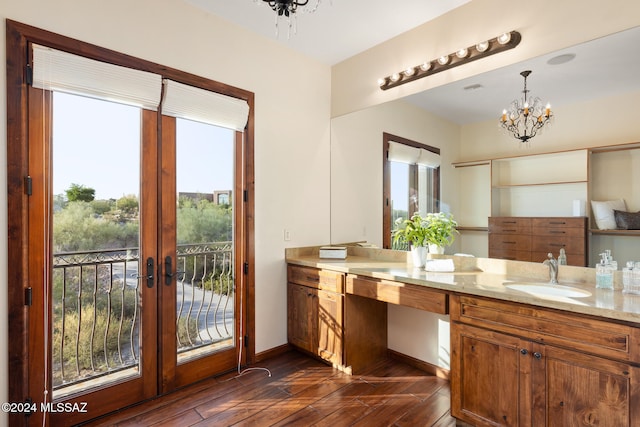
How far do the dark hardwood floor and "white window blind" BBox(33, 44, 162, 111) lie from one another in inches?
83.0

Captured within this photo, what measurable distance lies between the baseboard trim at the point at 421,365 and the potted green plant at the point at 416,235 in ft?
2.82

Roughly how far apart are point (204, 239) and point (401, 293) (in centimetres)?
160

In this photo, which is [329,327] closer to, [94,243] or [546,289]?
[546,289]

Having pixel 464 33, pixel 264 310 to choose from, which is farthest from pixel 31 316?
pixel 464 33

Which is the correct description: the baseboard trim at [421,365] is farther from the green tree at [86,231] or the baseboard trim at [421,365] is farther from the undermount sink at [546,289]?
the green tree at [86,231]

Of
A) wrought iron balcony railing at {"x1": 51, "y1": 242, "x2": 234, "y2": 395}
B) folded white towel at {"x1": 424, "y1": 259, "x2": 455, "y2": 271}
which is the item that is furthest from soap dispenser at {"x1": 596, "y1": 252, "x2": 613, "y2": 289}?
wrought iron balcony railing at {"x1": 51, "y1": 242, "x2": 234, "y2": 395}

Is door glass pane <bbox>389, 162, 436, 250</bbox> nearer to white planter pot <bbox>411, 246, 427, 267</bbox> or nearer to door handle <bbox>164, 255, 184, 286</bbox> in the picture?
white planter pot <bbox>411, 246, 427, 267</bbox>

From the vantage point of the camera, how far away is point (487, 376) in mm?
1966

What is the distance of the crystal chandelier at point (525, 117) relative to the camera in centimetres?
232

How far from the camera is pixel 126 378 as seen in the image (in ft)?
7.64

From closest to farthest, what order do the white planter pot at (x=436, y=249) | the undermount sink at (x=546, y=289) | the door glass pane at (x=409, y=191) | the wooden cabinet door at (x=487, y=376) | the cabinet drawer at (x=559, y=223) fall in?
the wooden cabinet door at (x=487, y=376) < the undermount sink at (x=546, y=289) < the cabinet drawer at (x=559, y=223) < the white planter pot at (x=436, y=249) < the door glass pane at (x=409, y=191)

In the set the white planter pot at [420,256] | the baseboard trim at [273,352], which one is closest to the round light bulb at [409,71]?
the white planter pot at [420,256]

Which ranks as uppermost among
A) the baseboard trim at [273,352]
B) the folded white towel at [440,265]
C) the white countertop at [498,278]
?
the folded white towel at [440,265]

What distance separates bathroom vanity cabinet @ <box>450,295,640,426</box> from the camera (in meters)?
1.55
